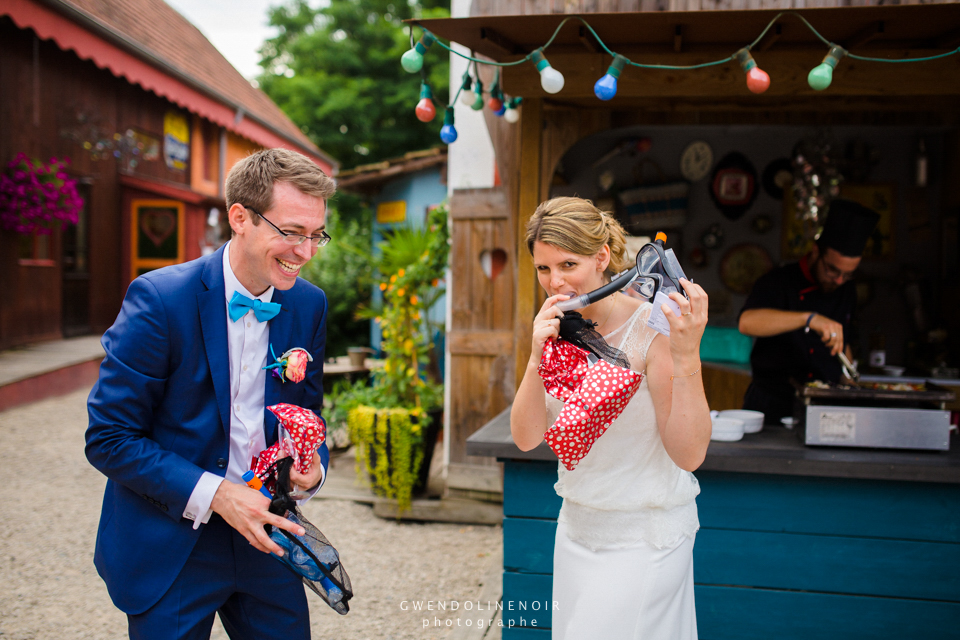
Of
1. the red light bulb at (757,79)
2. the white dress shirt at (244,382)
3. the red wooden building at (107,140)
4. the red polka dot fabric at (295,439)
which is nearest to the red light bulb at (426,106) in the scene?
the red light bulb at (757,79)

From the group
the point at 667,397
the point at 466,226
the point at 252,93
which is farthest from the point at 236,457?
the point at 252,93

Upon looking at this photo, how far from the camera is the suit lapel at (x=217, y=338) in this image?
5.57ft

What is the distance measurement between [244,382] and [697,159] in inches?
204

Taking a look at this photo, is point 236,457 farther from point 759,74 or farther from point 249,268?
point 759,74

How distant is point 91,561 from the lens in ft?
14.0

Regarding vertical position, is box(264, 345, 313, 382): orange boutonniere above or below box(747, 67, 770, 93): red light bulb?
below

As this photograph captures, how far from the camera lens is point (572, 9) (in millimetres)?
2869

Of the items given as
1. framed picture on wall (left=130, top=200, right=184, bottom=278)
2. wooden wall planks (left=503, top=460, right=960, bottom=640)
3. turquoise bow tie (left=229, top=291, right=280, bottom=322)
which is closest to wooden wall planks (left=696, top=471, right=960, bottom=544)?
wooden wall planks (left=503, top=460, right=960, bottom=640)

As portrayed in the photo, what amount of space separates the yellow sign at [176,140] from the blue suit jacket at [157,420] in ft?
40.9

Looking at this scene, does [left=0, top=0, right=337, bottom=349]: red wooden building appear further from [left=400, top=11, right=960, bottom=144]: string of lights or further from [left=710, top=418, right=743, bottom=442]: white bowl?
[left=710, top=418, right=743, bottom=442]: white bowl

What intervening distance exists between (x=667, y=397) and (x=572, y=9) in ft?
6.21

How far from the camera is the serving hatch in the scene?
266cm

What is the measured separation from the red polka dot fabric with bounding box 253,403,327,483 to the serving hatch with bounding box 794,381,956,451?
2.00 metres

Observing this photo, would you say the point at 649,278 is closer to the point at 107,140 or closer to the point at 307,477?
the point at 307,477
